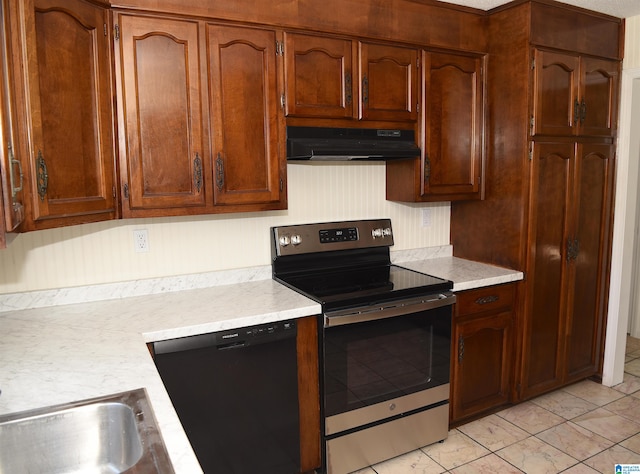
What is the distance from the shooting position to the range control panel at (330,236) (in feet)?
8.64

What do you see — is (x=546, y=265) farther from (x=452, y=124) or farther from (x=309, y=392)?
(x=309, y=392)

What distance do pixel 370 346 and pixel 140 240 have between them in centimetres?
123

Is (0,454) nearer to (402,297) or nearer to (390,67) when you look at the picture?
(402,297)

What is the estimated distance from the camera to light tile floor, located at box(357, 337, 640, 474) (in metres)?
2.43

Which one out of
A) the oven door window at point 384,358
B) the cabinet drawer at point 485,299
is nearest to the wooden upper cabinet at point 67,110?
the oven door window at point 384,358

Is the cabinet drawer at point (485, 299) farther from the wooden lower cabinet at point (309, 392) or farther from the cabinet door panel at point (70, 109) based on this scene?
the cabinet door panel at point (70, 109)

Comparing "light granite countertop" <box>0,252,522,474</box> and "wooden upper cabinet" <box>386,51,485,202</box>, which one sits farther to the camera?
"wooden upper cabinet" <box>386,51,485,202</box>

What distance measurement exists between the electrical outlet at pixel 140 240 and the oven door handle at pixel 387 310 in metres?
0.97

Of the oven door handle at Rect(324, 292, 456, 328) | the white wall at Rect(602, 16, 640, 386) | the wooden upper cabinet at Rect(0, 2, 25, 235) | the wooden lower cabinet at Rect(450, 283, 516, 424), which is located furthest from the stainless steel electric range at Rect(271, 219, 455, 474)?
the white wall at Rect(602, 16, 640, 386)

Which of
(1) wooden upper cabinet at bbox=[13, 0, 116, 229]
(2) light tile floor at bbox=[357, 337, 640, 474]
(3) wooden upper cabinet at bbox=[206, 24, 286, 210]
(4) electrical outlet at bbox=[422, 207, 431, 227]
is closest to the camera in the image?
(1) wooden upper cabinet at bbox=[13, 0, 116, 229]

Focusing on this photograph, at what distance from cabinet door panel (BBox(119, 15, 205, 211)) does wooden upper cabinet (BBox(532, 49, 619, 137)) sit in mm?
1852

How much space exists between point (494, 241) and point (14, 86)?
2533 mm

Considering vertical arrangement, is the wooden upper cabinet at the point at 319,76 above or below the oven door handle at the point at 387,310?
above

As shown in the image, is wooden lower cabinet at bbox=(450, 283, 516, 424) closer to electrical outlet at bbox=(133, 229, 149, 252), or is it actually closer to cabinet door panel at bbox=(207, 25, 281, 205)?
cabinet door panel at bbox=(207, 25, 281, 205)
